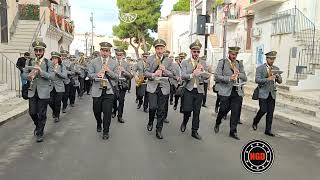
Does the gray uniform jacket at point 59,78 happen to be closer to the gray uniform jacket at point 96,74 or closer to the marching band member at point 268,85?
the gray uniform jacket at point 96,74

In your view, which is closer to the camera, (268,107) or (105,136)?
(105,136)

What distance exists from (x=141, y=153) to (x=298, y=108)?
24.6 feet

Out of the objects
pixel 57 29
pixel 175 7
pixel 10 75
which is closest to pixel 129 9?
pixel 175 7

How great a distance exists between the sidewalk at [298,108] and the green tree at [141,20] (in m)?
42.9

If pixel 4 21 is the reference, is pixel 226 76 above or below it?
below

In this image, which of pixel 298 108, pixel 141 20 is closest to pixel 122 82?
pixel 298 108

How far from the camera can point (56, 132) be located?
9945 millimetres

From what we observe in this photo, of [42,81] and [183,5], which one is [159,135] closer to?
[42,81]

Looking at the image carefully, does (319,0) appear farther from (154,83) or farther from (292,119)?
(154,83)

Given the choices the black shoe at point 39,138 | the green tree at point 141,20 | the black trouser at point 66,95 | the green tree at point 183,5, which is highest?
the green tree at point 183,5

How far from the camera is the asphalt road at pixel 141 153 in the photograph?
6.43 metres

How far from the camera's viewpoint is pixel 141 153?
774cm

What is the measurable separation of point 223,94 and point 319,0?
12.5 metres

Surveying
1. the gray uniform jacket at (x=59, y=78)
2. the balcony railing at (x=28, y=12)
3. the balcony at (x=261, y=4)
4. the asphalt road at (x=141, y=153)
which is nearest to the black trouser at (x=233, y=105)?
the asphalt road at (x=141, y=153)
